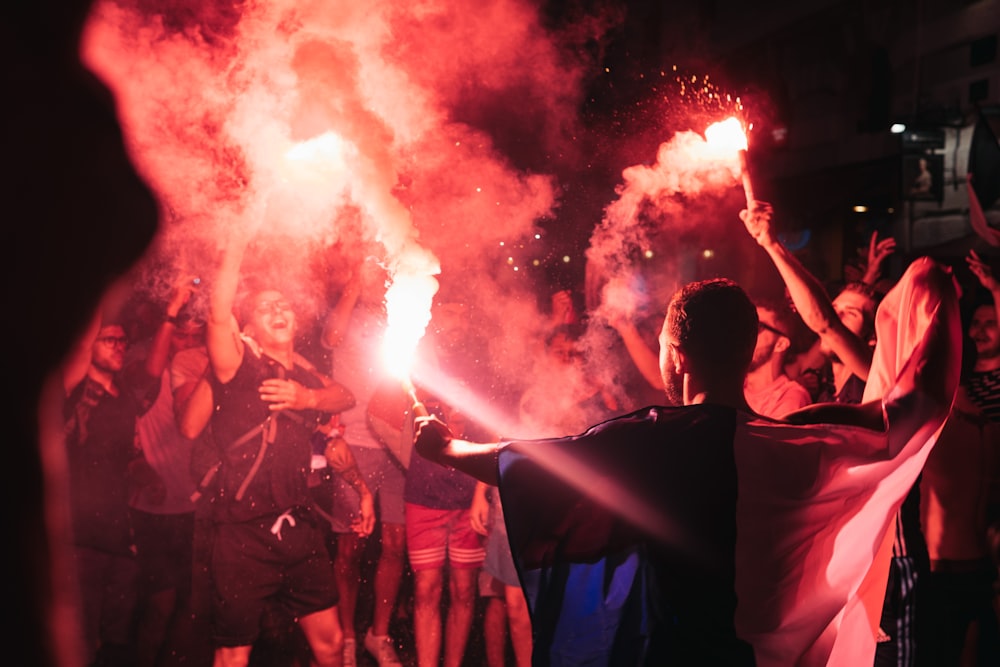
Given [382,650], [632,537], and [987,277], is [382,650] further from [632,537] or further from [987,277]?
[987,277]

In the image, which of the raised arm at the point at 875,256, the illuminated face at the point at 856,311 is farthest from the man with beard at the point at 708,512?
the raised arm at the point at 875,256

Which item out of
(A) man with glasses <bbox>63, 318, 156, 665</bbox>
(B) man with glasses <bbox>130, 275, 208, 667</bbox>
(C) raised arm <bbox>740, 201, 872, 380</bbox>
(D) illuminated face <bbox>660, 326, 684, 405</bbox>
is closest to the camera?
(D) illuminated face <bbox>660, 326, 684, 405</bbox>

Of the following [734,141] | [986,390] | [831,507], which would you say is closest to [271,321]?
[734,141]

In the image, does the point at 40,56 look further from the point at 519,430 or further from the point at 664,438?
the point at 519,430

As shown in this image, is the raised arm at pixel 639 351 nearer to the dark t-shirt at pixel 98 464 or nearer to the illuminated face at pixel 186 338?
the illuminated face at pixel 186 338

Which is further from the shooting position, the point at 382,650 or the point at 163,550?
the point at 382,650

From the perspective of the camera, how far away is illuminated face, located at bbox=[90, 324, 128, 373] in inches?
198

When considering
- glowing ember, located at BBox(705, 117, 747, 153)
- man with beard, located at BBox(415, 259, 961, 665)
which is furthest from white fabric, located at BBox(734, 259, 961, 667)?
glowing ember, located at BBox(705, 117, 747, 153)

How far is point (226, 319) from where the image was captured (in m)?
4.72

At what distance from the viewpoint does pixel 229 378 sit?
15.7 ft

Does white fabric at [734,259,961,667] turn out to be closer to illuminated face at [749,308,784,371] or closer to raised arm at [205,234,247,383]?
illuminated face at [749,308,784,371]

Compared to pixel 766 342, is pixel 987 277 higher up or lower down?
higher up

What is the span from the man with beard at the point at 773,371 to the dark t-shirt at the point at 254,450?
115 inches

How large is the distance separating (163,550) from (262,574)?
78cm
